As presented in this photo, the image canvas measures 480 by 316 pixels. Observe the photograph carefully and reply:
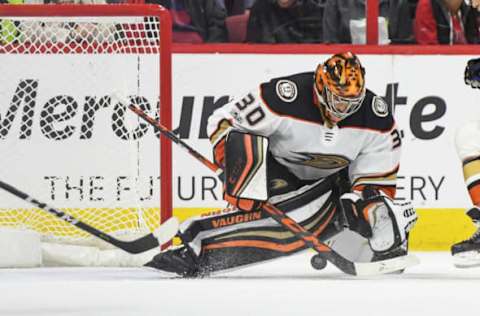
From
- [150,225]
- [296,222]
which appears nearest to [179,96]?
[150,225]

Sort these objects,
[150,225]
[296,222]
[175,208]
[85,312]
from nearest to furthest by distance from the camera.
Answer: [85,312], [296,222], [150,225], [175,208]

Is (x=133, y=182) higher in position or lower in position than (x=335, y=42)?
lower

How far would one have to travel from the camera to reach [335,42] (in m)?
6.42

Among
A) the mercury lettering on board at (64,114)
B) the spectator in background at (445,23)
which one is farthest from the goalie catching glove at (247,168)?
the spectator in background at (445,23)

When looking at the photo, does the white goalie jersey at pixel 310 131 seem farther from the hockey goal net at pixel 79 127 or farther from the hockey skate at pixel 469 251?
the hockey goal net at pixel 79 127

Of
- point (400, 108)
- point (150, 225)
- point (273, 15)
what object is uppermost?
point (273, 15)

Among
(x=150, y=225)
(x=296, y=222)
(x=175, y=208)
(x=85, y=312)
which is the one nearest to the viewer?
(x=85, y=312)

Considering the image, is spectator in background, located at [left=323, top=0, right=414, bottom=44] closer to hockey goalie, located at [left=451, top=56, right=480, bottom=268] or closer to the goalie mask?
hockey goalie, located at [left=451, top=56, right=480, bottom=268]

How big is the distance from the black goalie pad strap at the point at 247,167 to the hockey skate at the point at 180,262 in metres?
0.30

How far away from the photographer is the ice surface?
352 cm

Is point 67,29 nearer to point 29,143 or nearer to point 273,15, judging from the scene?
point 29,143

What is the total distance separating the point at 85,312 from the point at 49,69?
264cm

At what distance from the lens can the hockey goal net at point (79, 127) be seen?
5.81 meters

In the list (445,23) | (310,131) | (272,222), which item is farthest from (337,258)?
(445,23)
